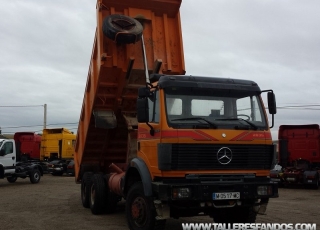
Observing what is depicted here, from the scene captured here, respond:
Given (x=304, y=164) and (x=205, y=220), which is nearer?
→ (x=205, y=220)

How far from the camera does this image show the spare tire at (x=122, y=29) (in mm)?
8961

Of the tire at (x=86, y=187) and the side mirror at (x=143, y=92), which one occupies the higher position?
the side mirror at (x=143, y=92)

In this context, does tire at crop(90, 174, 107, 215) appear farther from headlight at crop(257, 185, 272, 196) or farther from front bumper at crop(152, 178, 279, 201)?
headlight at crop(257, 185, 272, 196)

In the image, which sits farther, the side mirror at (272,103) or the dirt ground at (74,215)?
the dirt ground at (74,215)

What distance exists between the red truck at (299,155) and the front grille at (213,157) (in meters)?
11.9

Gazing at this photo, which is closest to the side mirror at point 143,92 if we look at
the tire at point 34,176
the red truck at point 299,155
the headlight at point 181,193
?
the headlight at point 181,193

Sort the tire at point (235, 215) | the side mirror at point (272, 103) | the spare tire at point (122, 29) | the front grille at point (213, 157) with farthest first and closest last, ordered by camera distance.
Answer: the spare tire at point (122, 29) < the tire at point (235, 215) < the side mirror at point (272, 103) < the front grille at point (213, 157)

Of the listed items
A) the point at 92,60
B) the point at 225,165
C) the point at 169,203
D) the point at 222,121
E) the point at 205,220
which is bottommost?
the point at 205,220

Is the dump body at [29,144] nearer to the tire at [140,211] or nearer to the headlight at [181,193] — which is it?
the tire at [140,211]

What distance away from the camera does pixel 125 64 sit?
9320 mm

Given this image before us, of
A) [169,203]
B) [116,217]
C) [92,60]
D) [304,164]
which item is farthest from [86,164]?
[304,164]

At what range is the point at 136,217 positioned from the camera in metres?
7.40

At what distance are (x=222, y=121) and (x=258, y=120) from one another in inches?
27.9

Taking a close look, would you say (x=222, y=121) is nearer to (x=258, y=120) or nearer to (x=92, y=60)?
(x=258, y=120)
